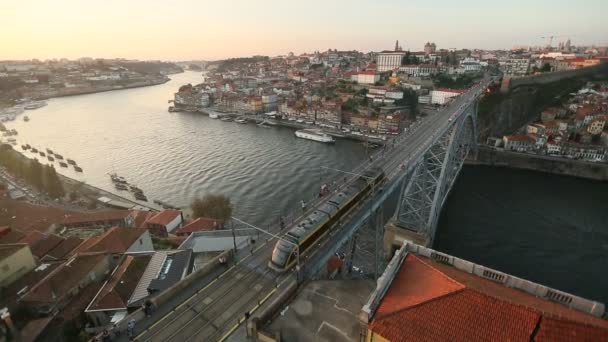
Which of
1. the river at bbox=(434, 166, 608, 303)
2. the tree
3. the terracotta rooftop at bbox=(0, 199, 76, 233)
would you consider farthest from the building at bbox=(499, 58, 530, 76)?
the terracotta rooftop at bbox=(0, 199, 76, 233)

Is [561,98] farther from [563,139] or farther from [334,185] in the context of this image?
[334,185]

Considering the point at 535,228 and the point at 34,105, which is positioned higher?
the point at 34,105

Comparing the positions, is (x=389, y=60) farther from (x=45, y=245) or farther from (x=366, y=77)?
(x=45, y=245)

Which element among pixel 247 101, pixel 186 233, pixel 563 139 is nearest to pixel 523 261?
pixel 186 233

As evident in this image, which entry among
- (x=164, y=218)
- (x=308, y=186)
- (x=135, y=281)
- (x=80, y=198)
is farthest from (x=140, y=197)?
(x=135, y=281)

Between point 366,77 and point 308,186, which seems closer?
point 308,186

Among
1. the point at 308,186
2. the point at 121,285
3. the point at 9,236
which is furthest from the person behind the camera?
the point at 308,186

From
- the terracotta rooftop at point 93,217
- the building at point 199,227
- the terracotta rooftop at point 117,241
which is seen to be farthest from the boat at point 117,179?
the terracotta rooftop at point 117,241
